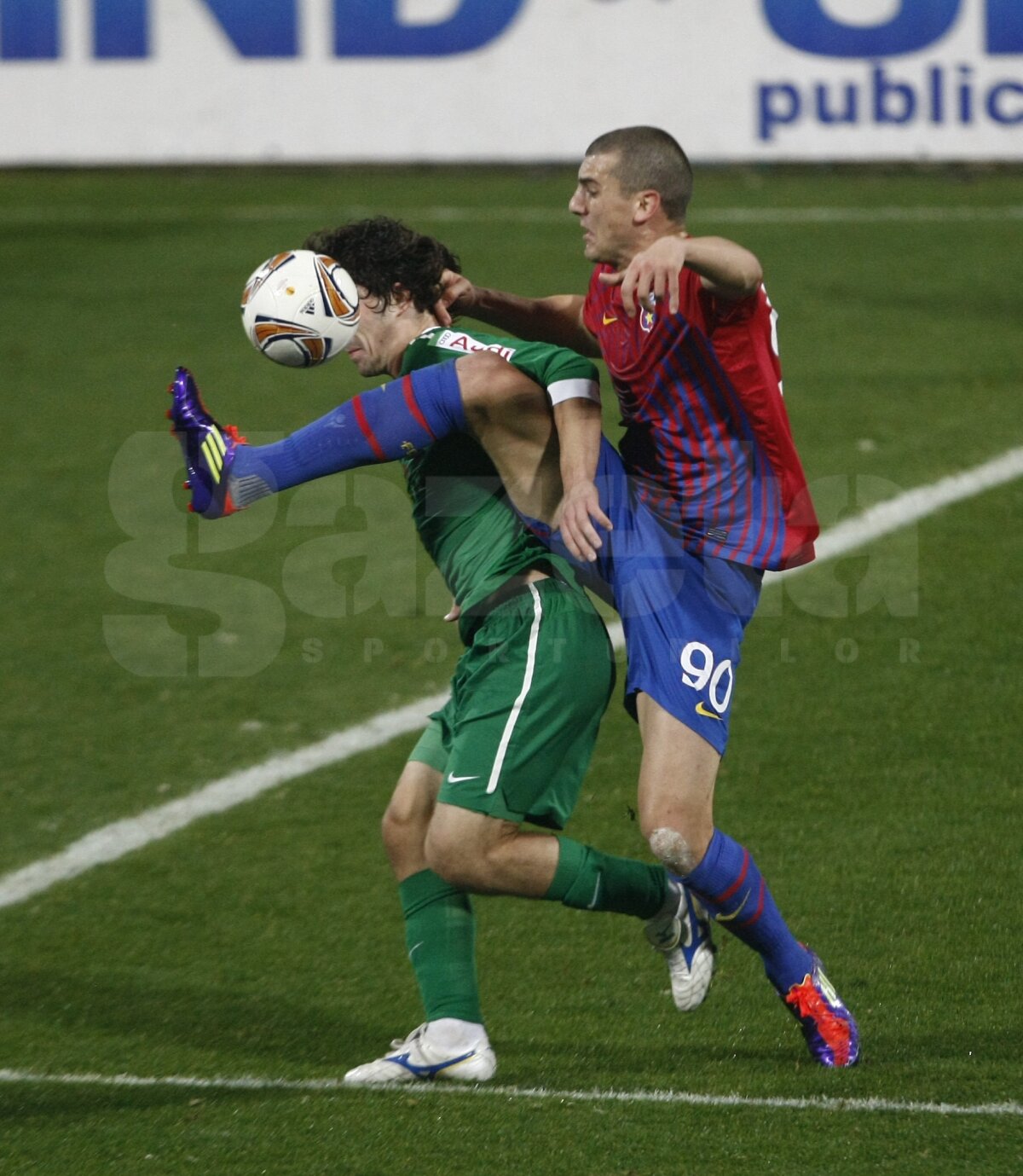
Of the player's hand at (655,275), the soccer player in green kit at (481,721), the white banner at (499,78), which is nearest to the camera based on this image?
the player's hand at (655,275)

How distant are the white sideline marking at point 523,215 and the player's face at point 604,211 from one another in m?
9.16

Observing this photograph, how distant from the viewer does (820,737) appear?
693 cm

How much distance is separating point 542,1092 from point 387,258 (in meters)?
1.95

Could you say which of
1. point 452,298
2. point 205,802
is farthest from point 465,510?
point 205,802

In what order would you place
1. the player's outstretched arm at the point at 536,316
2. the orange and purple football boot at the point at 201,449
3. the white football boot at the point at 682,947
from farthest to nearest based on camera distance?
the player's outstretched arm at the point at 536,316 < the white football boot at the point at 682,947 < the orange and purple football boot at the point at 201,449

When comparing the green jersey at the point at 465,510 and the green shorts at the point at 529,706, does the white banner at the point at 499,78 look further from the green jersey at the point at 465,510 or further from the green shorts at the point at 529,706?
the green shorts at the point at 529,706

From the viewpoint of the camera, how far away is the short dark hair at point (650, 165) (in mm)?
4598

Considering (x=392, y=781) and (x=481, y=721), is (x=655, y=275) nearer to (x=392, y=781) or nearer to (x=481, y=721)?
(x=481, y=721)

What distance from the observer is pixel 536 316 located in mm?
5086

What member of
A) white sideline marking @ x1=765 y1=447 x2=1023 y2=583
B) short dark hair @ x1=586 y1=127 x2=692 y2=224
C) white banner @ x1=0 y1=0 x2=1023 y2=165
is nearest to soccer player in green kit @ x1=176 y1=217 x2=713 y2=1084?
short dark hair @ x1=586 y1=127 x2=692 y2=224

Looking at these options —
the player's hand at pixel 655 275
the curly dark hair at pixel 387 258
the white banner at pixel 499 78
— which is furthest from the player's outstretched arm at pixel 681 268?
the white banner at pixel 499 78

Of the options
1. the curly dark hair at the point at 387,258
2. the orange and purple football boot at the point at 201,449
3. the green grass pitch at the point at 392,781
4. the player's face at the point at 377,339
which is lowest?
the green grass pitch at the point at 392,781

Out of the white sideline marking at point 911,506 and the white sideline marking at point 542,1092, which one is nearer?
the white sideline marking at point 542,1092

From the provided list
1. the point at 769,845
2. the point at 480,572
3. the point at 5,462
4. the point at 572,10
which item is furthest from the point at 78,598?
the point at 572,10
